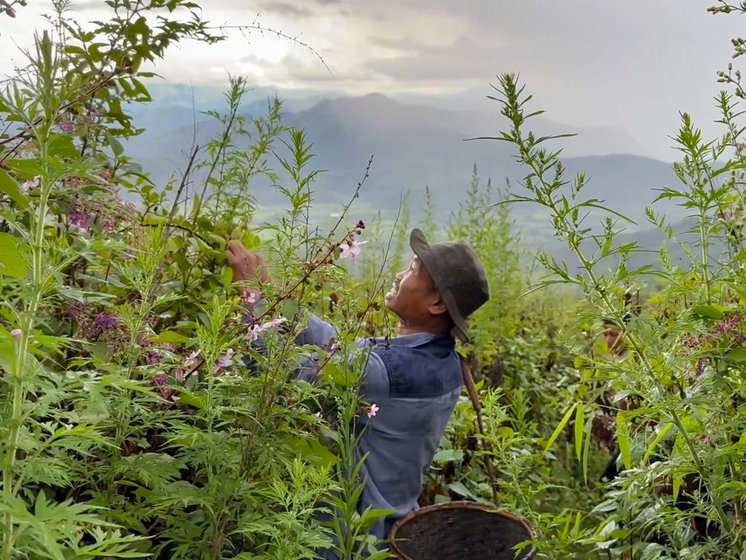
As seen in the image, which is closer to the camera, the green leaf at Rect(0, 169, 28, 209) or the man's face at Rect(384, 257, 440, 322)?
the green leaf at Rect(0, 169, 28, 209)

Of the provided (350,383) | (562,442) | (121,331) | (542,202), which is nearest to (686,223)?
(542,202)

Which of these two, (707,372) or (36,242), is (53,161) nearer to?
(36,242)

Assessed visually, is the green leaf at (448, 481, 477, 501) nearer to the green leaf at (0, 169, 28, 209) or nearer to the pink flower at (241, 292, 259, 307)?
the pink flower at (241, 292, 259, 307)

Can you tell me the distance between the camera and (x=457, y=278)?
2.48 m

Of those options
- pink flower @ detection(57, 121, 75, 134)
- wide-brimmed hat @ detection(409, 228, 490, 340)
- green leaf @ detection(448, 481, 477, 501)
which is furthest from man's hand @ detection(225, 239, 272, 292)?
green leaf @ detection(448, 481, 477, 501)

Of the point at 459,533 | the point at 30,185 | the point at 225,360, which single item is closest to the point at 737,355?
the point at 225,360

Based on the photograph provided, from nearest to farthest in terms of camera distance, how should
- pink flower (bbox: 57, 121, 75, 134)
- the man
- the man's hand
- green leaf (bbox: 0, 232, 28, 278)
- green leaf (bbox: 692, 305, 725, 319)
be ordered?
green leaf (bbox: 0, 232, 28, 278)
green leaf (bbox: 692, 305, 725, 319)
pink flower (bbox: 57, 121, 75, 134)
the man's hand
the man

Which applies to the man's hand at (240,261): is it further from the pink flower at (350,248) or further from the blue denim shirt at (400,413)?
the pink flower at (350,248)

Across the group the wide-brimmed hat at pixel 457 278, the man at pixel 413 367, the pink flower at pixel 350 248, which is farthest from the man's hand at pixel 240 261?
the wide-brimmed hat at pixel 457 278

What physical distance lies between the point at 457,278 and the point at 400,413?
52 centimetres

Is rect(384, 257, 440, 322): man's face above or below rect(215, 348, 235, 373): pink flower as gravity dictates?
below

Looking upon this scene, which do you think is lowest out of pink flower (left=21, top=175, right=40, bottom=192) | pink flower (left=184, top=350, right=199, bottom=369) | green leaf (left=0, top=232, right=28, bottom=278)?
pink flower (left=184, top=350, right=199, bottom=369)

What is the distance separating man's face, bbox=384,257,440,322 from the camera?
2533mm

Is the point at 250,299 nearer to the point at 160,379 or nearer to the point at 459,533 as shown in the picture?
the point at 160,379
